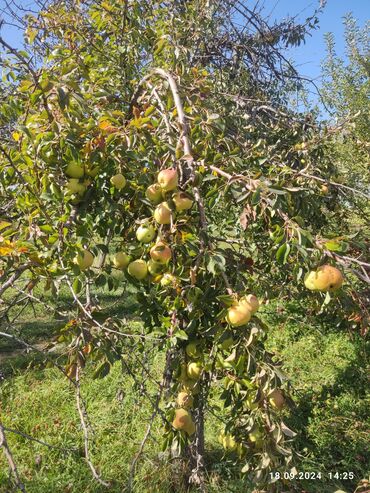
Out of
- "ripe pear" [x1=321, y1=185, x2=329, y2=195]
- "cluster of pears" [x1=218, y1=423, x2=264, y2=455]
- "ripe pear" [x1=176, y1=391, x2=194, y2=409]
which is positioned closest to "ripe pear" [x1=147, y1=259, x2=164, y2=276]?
"ripe pear" [x1=176, y1=391, x2=194, y2=409]

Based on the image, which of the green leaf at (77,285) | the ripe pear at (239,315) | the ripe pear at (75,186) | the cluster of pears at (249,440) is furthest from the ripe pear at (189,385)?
the ripe pear at (75,186)

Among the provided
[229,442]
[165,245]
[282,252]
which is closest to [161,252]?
[165,245]

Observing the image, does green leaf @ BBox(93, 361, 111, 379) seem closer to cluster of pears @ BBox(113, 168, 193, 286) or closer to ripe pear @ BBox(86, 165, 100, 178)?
cluster of pears @ BBox(113, 168, 193, 286)

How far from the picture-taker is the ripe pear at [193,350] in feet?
4.97

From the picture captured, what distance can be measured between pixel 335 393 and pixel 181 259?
268 cm

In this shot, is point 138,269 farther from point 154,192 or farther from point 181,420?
point 181,420

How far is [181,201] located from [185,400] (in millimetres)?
701

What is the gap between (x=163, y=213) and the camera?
4.41 feet

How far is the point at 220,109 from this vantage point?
2.89m

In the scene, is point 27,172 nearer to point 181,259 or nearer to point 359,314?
point 181,259

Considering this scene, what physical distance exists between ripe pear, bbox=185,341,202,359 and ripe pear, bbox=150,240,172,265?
1.17 ft

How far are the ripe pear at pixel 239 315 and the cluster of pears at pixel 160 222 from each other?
0.21 metres

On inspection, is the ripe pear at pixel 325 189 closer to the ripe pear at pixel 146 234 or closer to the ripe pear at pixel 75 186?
the ripe pear at pixel 146 234

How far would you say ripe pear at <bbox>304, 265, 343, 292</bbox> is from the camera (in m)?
1.22
